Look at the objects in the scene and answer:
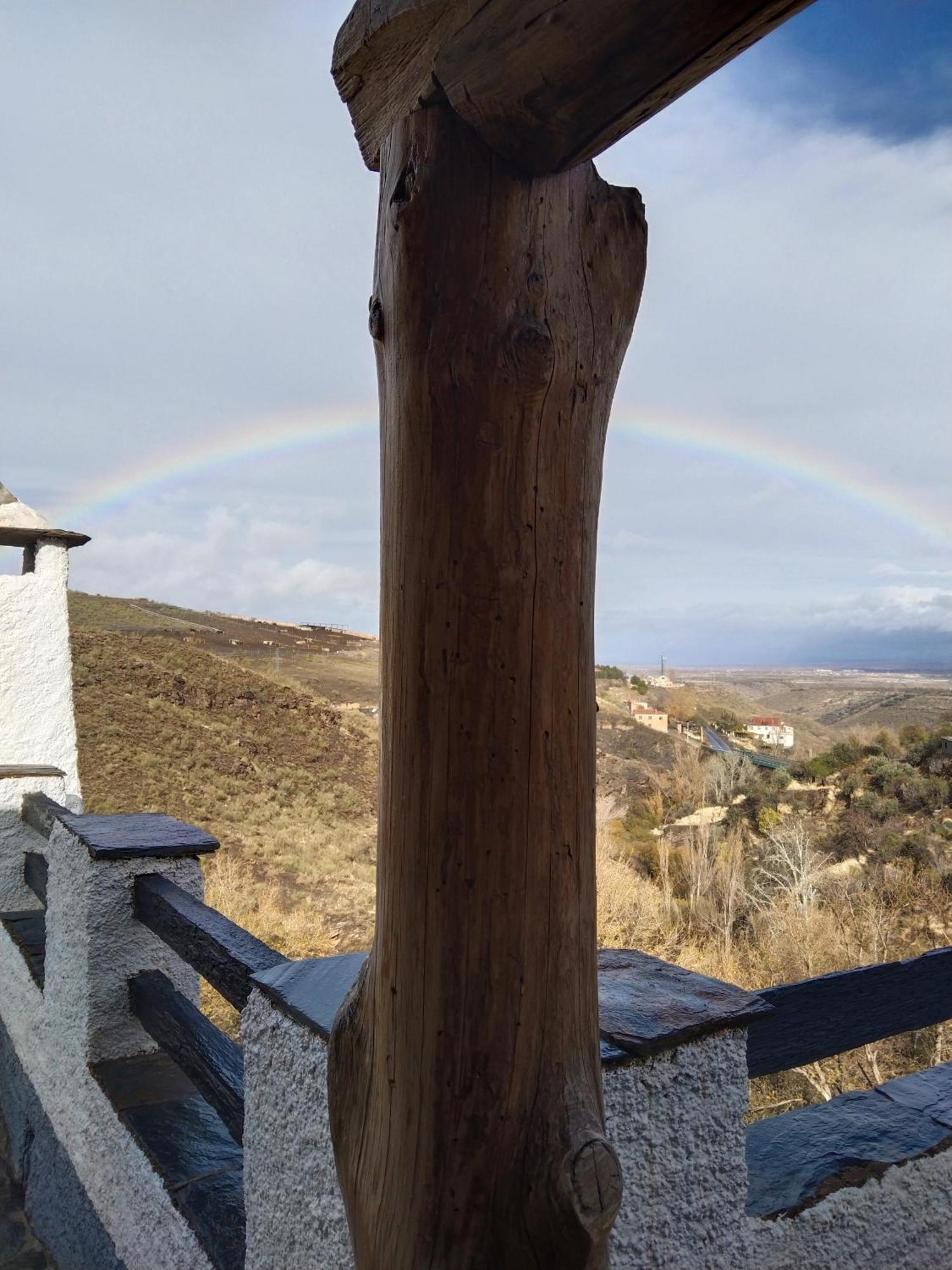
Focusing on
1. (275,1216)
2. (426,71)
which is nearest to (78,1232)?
(275,1216)

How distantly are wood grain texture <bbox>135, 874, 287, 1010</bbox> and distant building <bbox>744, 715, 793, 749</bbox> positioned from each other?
53.0ft

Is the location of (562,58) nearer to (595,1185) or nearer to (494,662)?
(494,662)

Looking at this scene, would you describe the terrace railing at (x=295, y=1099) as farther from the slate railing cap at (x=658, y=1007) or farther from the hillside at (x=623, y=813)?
the hillside at (x=623, y=813)

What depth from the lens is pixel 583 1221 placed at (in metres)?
0.73

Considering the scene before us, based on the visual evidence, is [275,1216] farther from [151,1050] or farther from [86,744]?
[86,744]

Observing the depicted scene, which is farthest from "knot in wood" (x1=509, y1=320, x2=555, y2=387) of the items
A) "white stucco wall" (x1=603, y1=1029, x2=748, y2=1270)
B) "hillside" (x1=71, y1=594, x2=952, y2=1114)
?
"hillside" (x1=71, y1=594, x2=952, y2=1114)

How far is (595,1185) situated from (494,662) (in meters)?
0.46

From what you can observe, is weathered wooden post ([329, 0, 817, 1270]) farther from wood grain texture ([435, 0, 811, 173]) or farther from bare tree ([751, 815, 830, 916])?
bare tree ([751, 815, 830, 916])

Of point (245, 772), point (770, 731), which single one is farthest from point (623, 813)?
point (770, 731)

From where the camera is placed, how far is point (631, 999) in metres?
1.12

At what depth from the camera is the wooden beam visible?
A: 65cm

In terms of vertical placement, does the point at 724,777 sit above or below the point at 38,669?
below

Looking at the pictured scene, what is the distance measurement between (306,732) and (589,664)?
15462mm

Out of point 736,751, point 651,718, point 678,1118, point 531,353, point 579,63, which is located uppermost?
point 579,63
